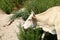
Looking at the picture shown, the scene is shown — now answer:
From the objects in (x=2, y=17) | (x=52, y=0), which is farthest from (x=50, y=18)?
(x=2, y=17)

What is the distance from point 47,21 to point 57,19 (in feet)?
1.19

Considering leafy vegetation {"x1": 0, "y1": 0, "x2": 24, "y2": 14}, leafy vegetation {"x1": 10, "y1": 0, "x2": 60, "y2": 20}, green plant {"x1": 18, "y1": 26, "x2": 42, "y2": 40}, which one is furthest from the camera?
leafy vegetation {"x1": 0, "y1": 0, "x2": 24, "y2": 14}

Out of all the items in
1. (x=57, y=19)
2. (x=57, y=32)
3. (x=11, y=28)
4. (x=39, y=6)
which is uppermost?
(x=39, y=6)

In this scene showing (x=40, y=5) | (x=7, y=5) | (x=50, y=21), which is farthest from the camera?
(x=7, y=5)

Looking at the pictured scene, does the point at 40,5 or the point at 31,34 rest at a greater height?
the point at 40,5

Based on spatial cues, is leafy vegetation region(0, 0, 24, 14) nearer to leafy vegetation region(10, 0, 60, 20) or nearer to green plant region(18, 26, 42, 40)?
leafy vegetation region(10, 0, 60, 20)

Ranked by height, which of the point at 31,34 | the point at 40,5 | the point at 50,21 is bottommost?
the point at 31,34

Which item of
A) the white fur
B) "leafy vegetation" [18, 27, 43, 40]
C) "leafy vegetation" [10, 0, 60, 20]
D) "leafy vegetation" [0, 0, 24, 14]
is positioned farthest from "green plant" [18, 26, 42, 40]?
"leafy vegetation" [0, 0, 24, 14]

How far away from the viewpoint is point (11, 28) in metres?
5.73

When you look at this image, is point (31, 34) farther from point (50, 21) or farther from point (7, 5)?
point (7, 5)

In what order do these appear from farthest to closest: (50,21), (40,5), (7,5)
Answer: (7,5) → (40,5) → (50,21)

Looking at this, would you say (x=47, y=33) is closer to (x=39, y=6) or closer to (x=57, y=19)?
(x=57, y=19)

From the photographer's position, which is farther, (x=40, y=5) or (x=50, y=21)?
(x=40, y=5)

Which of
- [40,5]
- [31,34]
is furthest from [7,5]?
[31,34]
